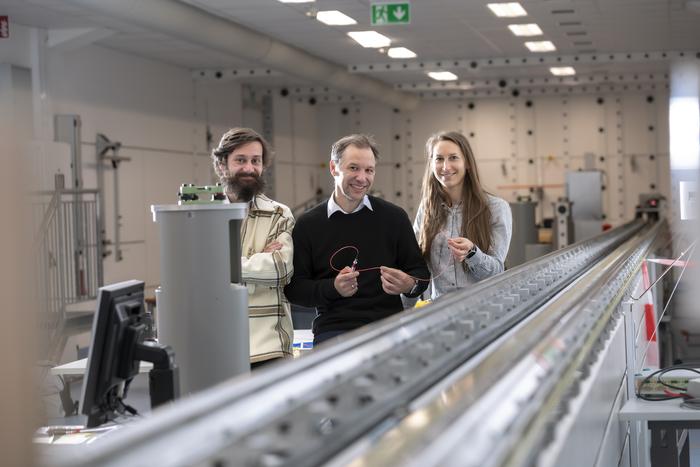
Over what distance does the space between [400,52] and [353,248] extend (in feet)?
32.0

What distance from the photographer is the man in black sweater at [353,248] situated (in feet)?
10.6

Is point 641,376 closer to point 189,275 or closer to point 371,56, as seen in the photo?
point 189,275

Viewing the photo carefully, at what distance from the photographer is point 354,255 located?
3275 mm

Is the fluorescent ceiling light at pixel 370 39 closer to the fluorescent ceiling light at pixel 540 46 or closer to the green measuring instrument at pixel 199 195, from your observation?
the fluorescent ceiling light at pixel 540 46

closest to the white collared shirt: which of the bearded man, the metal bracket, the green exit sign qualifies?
the bearded man

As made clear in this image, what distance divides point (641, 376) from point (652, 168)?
14.3m

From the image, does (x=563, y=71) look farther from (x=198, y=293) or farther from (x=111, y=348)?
(x=111, y=348)

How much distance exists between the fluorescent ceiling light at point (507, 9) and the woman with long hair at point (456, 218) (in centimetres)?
649

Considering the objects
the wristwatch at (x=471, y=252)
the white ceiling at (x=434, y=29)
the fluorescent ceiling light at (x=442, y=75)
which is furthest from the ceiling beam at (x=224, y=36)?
the wristwatch at (x=471, y=252)

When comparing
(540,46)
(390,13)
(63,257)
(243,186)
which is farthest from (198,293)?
(540,46)

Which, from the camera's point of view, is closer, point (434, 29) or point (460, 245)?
point (460, 245)

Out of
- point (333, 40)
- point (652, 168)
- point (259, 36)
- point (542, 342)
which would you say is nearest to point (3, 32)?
point (259, 36)

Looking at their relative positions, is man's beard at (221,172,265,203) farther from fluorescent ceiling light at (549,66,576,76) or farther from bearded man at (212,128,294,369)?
fluorescent ceiling light at (549,66,576,76)

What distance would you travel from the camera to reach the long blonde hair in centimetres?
350
